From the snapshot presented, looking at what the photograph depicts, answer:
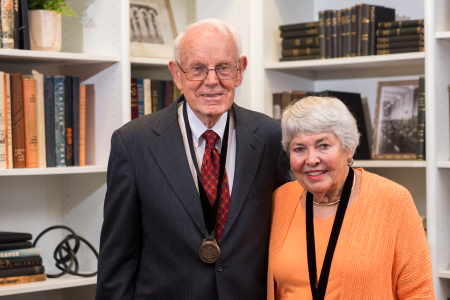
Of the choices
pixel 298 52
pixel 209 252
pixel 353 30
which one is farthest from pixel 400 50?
pixel 209 252

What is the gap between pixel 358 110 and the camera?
113 inches

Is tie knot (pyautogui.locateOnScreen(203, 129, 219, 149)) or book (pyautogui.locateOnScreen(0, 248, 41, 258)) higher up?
tie knot (pyautogui.locateOnScreen(203, 129, 219, 149))

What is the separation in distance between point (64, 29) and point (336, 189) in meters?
1.61

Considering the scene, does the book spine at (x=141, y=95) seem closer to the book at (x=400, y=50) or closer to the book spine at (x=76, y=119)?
the book spine at (x=76, y=119)

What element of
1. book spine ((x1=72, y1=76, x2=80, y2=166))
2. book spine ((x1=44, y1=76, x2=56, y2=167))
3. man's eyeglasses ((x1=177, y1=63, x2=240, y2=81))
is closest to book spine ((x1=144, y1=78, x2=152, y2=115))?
book spine ((x1=72, y1=76, x2=80, y2=166))

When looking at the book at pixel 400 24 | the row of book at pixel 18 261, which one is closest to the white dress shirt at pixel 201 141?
the row of book at pixel 18 261

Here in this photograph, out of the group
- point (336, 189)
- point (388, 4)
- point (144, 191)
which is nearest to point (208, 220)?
point (144, 191)

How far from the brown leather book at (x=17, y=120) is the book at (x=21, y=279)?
0.49 meters

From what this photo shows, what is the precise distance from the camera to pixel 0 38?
212 cm

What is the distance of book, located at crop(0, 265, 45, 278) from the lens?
216 cm

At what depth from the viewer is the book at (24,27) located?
215 cm

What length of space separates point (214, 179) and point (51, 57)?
1.00 meters

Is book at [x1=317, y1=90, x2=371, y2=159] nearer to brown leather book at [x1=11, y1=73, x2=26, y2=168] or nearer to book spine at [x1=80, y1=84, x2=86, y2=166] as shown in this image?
book spine at [x1=80, y1=84, x2=86, y2=166]

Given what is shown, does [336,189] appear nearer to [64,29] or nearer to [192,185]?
[192,185]
